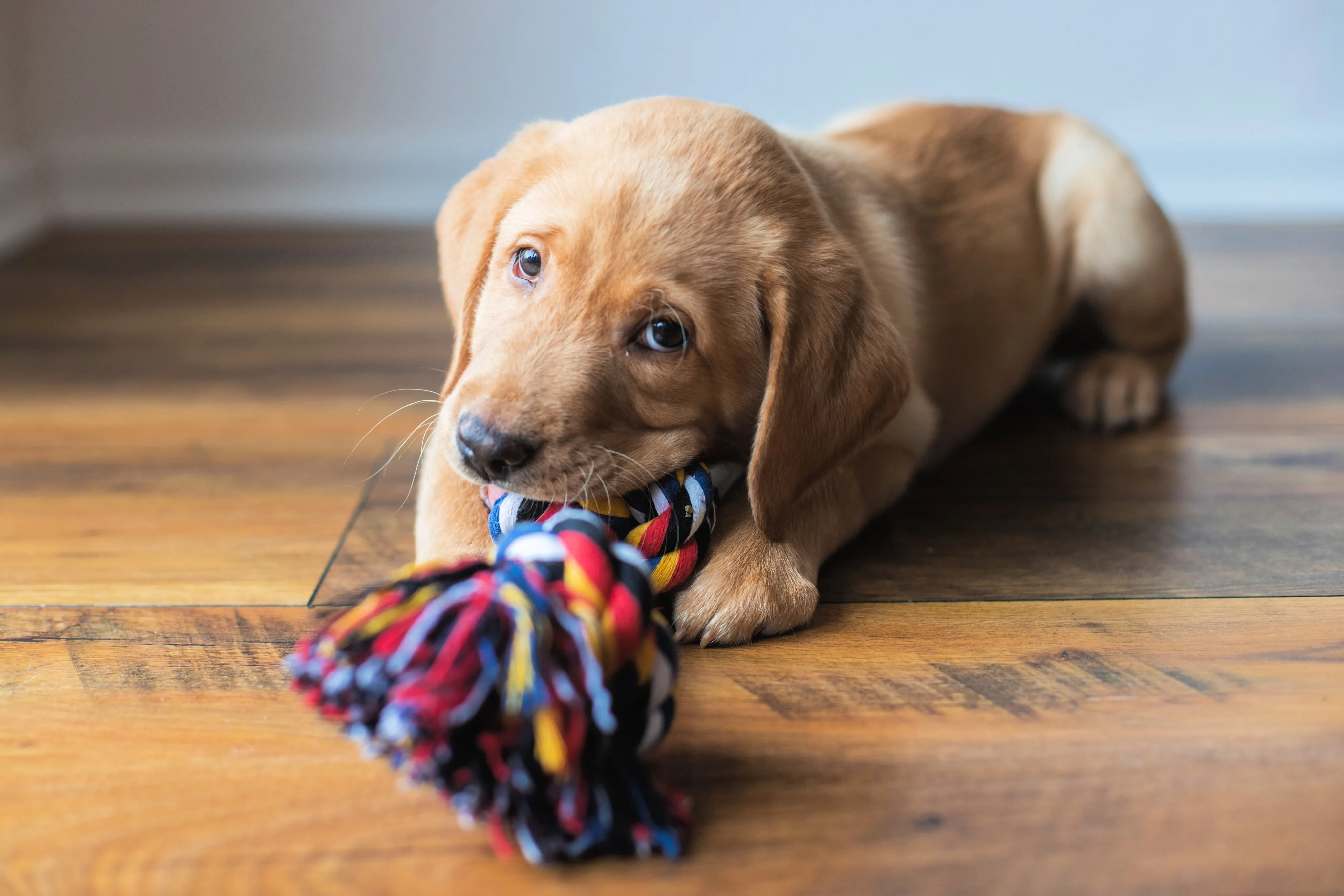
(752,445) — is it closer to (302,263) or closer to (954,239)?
(954,239)

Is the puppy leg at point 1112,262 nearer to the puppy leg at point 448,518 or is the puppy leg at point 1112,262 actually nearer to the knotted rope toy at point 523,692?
the puppy leg at point 448,518

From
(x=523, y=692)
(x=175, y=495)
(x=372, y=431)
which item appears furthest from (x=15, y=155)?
(x=523, y=692)

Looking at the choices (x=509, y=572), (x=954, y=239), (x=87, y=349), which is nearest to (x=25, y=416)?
(x=87, y=349)

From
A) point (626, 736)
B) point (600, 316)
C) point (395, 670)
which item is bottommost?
point (626, 736)

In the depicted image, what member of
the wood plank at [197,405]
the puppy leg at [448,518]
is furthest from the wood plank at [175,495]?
the puppy leg at [448,518]

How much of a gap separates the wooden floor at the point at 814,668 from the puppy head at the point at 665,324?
335mm

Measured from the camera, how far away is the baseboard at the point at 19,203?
16.1 feet

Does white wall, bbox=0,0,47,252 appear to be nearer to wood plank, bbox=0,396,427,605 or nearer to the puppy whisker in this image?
wood plank, bbox=0,396,427,605

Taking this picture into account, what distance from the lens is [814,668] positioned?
177cm

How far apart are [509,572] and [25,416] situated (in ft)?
6.77

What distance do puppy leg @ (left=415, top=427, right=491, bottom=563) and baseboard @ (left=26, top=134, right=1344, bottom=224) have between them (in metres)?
3.60

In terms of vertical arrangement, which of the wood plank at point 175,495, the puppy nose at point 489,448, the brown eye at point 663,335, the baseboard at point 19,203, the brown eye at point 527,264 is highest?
the brown eye at point 527,264


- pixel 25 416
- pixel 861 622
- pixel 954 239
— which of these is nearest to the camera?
pixel 861 622

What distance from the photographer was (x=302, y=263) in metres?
4.52
